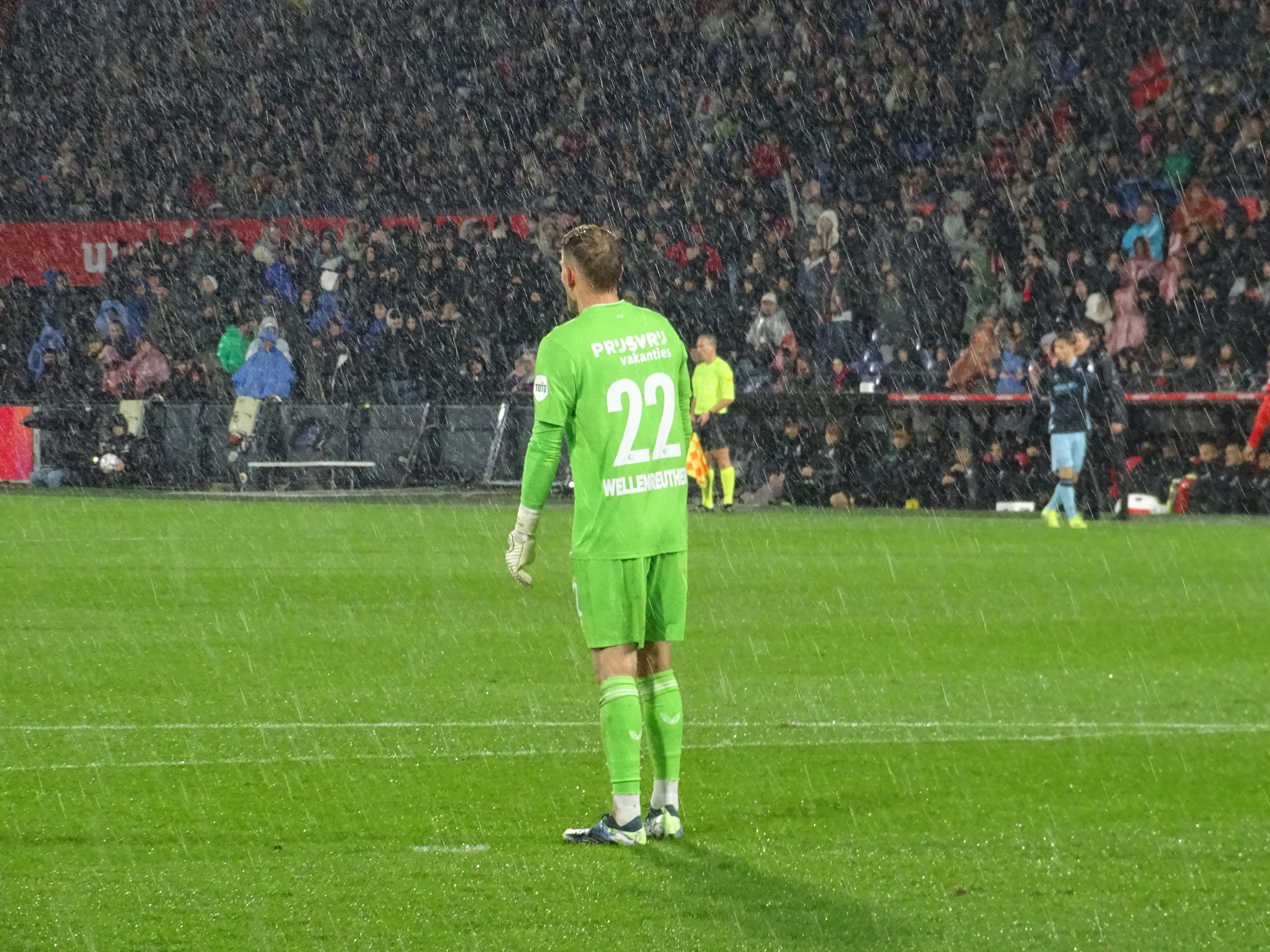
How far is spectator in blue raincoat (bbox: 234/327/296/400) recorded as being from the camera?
93.4 ft

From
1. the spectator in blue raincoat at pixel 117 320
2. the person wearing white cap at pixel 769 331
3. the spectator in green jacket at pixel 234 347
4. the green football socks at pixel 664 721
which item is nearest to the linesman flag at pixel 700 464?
the person wearing white cap at pixel 769 331

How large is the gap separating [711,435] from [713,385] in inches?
25.3

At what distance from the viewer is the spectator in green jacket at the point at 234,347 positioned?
97.5 ft

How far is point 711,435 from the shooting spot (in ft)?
76.9

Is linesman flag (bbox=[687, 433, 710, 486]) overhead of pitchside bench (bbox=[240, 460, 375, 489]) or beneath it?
overhead

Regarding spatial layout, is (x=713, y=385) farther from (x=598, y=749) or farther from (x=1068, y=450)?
(x=598, y=749)

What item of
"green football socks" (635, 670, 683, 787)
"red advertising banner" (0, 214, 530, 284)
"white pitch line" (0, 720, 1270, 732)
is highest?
"red advertising banner" (0, 214, 530, 284)

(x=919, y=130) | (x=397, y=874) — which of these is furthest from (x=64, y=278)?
(x=397, y=874)

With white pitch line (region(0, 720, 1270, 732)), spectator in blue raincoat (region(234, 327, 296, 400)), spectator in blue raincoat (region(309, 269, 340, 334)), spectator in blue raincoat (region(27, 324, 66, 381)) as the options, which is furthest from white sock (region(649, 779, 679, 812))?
spectator in blue raincoat (region(27, 324, 66, 381))

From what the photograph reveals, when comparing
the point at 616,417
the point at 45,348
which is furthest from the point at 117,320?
the point at 616,417

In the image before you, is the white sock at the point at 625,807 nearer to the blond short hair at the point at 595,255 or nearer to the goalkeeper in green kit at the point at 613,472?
the goalkeeper in green kit at the point at 613,472

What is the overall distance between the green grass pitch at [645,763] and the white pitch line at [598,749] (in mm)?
32

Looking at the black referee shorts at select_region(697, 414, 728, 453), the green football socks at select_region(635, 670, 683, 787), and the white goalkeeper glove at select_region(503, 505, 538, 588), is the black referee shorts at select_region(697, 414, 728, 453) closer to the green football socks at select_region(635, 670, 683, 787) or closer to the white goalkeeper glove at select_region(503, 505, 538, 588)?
the green football socks at select_region(635, 670, 683, 787)

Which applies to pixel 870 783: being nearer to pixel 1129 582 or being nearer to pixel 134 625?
pixel 134 625
